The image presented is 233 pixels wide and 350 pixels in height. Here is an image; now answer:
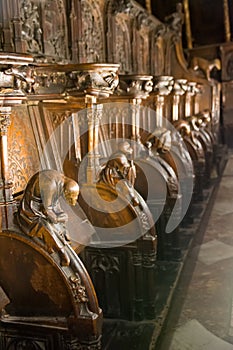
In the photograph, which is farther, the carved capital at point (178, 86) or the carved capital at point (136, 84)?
the carved capital at point (178, 86)

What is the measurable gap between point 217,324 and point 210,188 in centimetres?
363

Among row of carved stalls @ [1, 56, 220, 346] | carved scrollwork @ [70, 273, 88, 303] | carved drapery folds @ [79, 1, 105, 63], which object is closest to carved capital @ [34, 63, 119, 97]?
row of carved stalls @ [1, 56, 220, 346]

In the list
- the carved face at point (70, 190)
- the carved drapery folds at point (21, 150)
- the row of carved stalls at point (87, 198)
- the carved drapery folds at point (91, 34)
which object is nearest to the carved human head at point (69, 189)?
the carved face at point (70, 190)

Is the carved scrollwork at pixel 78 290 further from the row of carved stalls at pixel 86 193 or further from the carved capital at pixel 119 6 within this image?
the carved capital at pixel 119 6

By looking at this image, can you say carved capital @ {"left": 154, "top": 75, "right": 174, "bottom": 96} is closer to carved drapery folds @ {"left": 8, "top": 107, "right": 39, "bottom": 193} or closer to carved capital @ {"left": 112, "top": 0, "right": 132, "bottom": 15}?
carved drapery folds @ {"left": 8, "top": 107, "right": 39, "bottom": 193}

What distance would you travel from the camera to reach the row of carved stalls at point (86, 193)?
5.57 feet

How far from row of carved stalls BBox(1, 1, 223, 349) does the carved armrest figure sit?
0.02 meters

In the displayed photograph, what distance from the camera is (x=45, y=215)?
1.68 meters

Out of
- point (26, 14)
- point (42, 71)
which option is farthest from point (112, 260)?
point (26, 14)

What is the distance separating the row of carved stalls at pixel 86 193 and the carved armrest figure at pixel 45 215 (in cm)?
→ 2

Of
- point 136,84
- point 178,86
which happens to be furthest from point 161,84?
point 178,86

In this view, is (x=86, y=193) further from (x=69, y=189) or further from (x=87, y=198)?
(x=69, y=189)

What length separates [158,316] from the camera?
9.00 ft

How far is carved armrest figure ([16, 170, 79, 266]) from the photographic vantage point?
1672 millimetres
